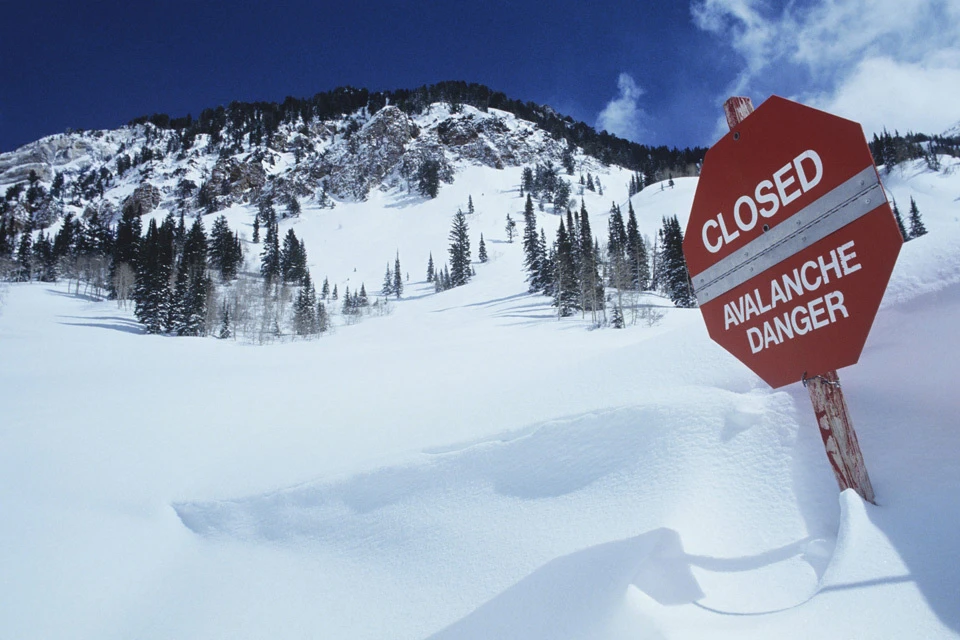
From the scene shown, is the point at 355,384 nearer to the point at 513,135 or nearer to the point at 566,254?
the point at 566,254

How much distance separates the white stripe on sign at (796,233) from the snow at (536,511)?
3.53 feet

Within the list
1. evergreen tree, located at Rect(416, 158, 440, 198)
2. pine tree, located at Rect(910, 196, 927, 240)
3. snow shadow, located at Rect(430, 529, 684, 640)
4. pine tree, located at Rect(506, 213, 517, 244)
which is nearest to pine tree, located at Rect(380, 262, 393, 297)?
pine tree, located at Rect(506, 213, 517, 244)

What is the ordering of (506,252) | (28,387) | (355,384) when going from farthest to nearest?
(506,252), (28,387), (355,384)

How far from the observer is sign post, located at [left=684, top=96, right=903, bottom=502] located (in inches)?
62.7

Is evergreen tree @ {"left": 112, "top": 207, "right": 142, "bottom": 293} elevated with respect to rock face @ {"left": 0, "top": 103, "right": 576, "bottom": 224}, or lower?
lower

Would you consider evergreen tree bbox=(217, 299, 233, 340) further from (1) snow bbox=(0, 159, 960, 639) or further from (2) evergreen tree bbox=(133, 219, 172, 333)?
(1) snow bbox=(0, 159, 960, 639)

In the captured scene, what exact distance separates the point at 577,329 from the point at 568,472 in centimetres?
2672

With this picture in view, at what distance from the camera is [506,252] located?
84.7 meters

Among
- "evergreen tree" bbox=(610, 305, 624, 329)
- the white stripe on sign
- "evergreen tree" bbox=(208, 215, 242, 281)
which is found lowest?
the white stripe on sign

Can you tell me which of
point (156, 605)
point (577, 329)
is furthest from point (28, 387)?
point (577, 329)

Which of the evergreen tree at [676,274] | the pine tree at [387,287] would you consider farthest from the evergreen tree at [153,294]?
the evergreen tree at [676,274]

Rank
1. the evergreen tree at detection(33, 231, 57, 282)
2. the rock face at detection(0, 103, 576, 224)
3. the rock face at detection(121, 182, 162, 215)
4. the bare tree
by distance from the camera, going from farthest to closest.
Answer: the rock face at detection(0, 103, 576, 224) → the rock face at detection(121, 182, 162, 215) → the evergreen tree at detection(33, 231, 57, 282) → the bare tree

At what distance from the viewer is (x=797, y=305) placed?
189cm

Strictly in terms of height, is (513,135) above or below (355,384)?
above
